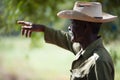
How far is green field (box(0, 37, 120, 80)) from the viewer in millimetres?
12578

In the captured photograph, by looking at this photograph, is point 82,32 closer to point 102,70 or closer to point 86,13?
point 86,13

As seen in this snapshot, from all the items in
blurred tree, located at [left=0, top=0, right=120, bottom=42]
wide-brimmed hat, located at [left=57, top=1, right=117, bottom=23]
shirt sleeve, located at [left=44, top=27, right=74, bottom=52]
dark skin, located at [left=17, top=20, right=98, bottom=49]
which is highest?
wide-brimmed hat, located at [left=57, top=1, right=117, bottom=23]

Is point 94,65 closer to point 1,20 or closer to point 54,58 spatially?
point 1,20

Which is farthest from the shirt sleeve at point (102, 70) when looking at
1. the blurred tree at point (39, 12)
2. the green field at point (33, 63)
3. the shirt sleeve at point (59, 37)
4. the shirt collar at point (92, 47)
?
the green field at point (33, 63)

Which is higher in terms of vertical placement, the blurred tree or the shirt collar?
the shirt collar

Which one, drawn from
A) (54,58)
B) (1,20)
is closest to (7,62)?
(54,58)

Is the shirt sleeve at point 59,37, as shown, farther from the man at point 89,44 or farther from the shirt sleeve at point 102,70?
the shirt sleeve at point 102,70

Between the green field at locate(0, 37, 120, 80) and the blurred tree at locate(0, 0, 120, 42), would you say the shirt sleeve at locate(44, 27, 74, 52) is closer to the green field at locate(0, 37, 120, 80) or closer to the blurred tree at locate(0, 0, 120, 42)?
the blurred tree at locate(0, 0, 120, 42)

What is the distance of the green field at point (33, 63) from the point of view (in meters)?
12.6

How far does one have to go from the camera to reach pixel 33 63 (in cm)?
1411

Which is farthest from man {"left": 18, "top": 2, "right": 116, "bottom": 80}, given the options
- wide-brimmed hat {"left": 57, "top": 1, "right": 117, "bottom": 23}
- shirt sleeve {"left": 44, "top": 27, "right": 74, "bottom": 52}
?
shirt sleeve {"left": 44, "top": 27, "right": 74, "bottom": 52}

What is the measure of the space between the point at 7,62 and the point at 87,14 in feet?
32.5

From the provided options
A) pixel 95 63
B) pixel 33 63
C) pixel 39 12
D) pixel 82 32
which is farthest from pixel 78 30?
pixel 33 63

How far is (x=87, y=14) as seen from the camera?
13.8ft
